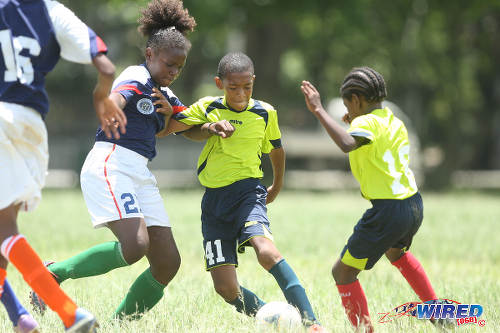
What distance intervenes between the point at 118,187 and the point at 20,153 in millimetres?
878

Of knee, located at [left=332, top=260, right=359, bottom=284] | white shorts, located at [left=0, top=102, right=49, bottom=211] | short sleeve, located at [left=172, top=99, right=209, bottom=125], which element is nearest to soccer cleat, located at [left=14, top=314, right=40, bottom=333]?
white shorts, located at [left=0, top=102, right=49, bottom=211]

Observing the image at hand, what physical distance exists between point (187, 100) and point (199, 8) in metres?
19.8

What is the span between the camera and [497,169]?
128 ft

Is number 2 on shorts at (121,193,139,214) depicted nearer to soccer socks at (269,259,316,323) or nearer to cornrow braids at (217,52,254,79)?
soccer socks at (269,259,316,323)

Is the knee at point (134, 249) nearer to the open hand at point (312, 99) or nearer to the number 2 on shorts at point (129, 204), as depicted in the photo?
the number 2 on shorts at point (129, 204)

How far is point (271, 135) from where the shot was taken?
17.4 feet

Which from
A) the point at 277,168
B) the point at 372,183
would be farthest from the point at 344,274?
the point at 277,168

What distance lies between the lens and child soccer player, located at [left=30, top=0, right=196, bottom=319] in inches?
181

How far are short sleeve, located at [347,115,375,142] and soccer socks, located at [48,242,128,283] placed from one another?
1.74 metres

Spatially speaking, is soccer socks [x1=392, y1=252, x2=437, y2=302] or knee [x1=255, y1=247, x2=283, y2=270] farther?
soccer socks [x1=392, y1=252, x2=437, y2=302]

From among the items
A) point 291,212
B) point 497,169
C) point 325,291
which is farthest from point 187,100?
point 325,291

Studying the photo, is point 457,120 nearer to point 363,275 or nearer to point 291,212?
point 291,212

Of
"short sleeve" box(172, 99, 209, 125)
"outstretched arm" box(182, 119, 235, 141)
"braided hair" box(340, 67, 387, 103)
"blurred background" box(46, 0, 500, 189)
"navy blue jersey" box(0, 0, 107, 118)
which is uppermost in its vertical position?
"navy blue jersey" box(0, 0, 107, 118)

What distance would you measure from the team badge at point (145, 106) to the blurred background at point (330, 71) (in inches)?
667
